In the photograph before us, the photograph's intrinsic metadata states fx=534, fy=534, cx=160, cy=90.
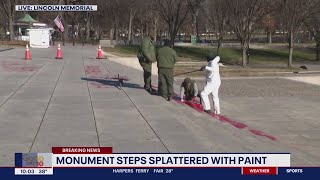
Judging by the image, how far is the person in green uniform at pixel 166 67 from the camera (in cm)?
1363

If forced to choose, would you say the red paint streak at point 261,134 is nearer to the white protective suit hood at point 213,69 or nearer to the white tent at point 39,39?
the white protective suit hood at point 213,69

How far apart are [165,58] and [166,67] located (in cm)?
23

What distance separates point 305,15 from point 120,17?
149 feet

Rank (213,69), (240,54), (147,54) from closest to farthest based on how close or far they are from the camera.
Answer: (213,69)
(147,54)
(240,54)

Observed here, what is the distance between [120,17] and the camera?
78375 millimetres

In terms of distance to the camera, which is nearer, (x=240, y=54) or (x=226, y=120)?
(x=226, y=120)

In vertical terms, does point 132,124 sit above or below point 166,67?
below

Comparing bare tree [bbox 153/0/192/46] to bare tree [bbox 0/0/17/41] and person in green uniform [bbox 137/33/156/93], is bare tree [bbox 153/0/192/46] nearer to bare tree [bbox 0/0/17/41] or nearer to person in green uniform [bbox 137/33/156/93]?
bare tree [bbox 0/0/17/41]

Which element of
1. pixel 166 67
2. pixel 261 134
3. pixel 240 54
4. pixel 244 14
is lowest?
pixel 240 54

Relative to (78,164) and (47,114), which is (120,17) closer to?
(47,114)

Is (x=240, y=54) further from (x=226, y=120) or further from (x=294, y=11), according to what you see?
→ (x=226, y=120)

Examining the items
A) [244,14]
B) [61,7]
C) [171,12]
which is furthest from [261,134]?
[61,7]

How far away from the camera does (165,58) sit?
13.6 metres

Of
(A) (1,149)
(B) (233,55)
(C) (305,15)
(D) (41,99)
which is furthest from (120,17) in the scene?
(A) (1,149)
